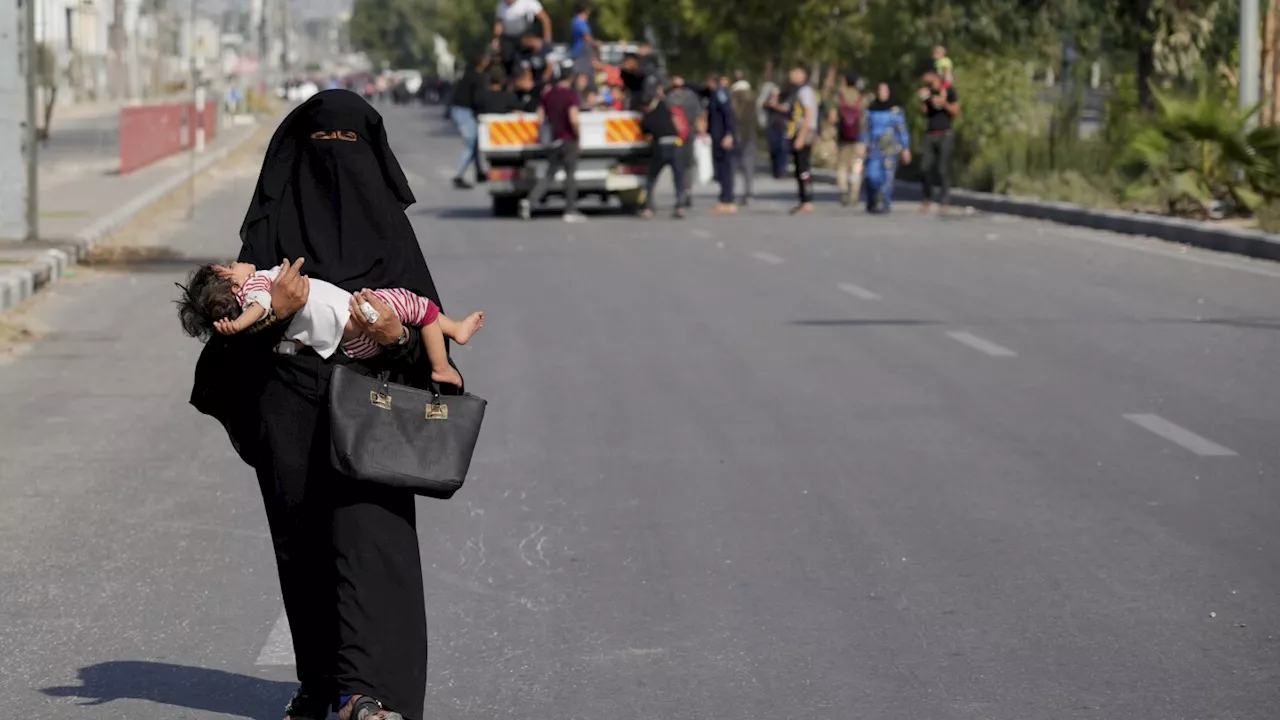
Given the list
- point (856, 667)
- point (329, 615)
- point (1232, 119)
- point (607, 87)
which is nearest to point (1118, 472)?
point (856, 667)

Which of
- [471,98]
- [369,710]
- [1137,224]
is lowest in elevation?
[1137,224]

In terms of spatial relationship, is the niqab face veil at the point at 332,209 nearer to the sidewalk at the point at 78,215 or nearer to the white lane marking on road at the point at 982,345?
the white lane marking on road at the point at 982,345

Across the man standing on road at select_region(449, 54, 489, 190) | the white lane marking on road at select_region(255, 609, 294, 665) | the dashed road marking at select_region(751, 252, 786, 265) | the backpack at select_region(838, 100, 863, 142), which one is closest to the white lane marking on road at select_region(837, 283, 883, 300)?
the dashed road marking at select_region(751, 252, 786, 265)

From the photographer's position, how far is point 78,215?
27.0m

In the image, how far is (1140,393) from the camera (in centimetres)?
1191

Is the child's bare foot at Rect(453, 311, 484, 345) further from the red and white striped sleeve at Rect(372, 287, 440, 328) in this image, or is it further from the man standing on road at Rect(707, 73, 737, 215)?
the man standing on road at Rect(707, 73, 737, 215)

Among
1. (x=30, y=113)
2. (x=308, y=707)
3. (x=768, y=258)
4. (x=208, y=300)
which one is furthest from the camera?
(x=30, y=113)

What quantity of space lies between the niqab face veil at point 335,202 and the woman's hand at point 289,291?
0.14 metres

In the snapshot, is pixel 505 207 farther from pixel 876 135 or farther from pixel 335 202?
pixel 335 202

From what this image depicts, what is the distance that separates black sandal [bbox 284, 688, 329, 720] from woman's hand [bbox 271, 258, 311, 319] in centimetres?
103

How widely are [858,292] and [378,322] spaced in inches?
512

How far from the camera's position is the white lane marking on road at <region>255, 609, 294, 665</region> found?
21.1 feet

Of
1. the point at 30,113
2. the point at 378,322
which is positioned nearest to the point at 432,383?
the point at 378,322

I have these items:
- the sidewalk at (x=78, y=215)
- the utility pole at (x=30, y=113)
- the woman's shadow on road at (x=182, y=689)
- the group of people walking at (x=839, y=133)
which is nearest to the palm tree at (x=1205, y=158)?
the group of people walking at (x=839, y=133)
